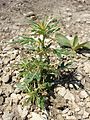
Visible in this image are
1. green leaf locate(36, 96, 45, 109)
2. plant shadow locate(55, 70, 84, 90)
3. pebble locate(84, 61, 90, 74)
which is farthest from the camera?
pebble locate(84, 61, 90, 74)

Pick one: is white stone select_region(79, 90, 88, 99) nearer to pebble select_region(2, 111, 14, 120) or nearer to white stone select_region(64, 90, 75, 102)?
white stone select_region(64, 90, 75, 102)

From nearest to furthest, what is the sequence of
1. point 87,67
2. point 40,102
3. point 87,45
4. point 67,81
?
point 40,102
point 67,81
point 87,67
point 87,45

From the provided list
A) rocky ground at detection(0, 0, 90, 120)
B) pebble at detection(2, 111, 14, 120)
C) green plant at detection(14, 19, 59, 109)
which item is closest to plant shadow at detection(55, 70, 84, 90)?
rocky ground at detection(0, 0, 90, 120)

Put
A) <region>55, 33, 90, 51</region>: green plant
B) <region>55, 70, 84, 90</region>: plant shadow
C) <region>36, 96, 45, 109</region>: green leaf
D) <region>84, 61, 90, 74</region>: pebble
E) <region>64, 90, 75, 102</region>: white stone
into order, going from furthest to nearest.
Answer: <region>55, 33, 90, 51</region>: green plant → <region>84, 61, 90, 74</region>: pebble → <region>55, 70, 84, 90</region>: plant shadow → <region>64, 90, 75, 102</region>: white stone → <region>36, 96, 45, 109</region>: green leaf

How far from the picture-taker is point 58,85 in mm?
2744

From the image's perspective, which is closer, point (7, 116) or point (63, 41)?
point (7, 116)

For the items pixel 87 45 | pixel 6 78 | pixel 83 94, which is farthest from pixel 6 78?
pixel 87 45

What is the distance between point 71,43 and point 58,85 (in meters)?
0.62

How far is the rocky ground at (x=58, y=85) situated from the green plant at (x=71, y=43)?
10 centimetres

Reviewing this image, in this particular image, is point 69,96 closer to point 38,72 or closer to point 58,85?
point 58,85

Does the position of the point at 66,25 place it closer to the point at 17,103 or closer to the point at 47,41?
the point at 47,41

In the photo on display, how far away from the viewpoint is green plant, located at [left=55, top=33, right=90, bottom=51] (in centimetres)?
311

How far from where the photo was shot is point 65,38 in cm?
325

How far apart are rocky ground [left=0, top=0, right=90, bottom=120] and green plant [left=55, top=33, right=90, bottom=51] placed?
0.10 m
